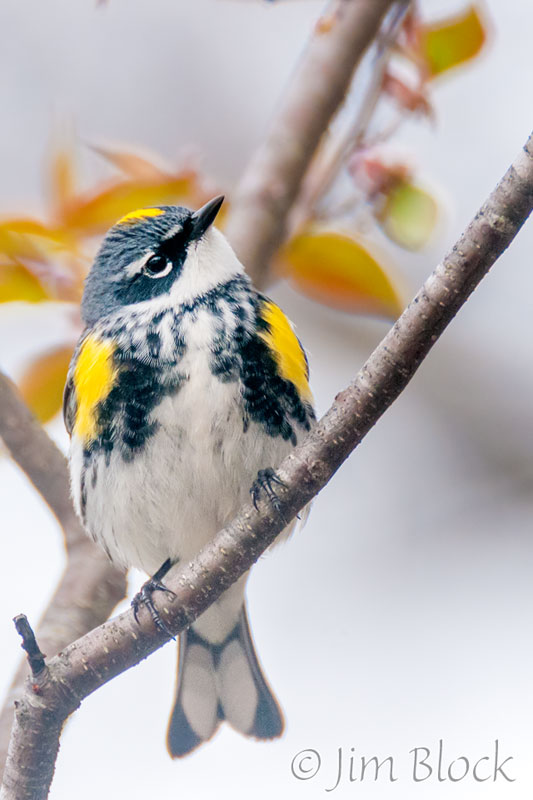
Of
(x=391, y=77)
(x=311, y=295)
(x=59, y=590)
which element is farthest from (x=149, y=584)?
(x=391, y=77)

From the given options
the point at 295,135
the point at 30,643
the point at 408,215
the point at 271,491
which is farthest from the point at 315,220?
the point at 30,643

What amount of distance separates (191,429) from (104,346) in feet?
1.49

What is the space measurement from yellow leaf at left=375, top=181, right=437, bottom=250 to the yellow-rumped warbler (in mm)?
494

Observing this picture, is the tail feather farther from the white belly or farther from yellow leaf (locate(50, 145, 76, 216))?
yellow leaf (locate(50, 145, 76, 216))

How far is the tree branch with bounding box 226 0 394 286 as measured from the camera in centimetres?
380

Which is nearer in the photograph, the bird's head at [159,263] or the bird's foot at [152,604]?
the bird's foot at [152,604]

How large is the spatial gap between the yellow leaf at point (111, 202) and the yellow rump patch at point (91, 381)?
0.41 m

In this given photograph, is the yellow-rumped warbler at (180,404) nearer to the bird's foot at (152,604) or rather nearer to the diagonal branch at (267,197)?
the bird's foot at (152,604)

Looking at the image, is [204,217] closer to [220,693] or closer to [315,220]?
[315,220]

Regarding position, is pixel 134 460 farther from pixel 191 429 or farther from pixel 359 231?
pixel 359 231

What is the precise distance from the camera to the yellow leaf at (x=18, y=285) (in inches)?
108

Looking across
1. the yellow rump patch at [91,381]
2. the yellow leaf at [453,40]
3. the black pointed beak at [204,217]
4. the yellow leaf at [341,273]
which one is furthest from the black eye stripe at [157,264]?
the yellow leaf at [453,40]

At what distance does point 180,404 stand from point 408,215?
0.90 m

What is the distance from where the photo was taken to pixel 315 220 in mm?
3256
